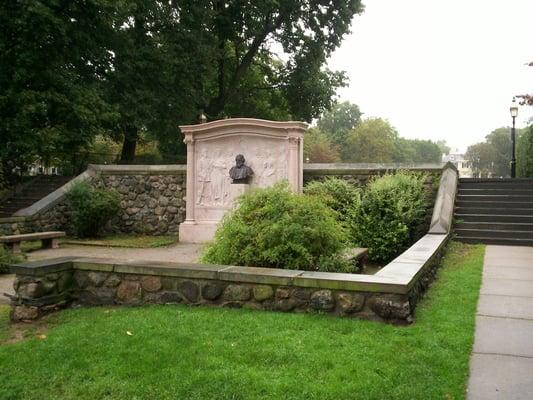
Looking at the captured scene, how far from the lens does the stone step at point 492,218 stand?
11.3 m

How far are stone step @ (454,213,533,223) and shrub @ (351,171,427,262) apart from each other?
1.72 metres

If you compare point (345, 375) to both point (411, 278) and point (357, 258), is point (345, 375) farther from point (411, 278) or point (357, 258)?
point (357, 258)

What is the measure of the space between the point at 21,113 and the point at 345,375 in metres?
12.8

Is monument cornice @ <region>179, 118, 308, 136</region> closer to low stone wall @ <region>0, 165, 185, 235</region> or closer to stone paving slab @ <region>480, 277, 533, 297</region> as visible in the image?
low stone wall @ <region>0, 165, 185, 235</region>

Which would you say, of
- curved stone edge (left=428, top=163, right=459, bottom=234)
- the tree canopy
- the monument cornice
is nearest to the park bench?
the tree canopy

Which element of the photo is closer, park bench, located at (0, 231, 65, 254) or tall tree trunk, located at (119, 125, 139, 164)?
park bench, located at (0, 231, 65, 254)

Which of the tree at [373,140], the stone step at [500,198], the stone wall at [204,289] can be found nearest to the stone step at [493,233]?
the stone step at [500,198]

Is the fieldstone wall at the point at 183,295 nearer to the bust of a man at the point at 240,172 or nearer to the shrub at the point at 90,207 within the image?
the bust of a man at the point at 240,172

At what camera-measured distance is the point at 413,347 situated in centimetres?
399

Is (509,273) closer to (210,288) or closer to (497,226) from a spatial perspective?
(497,226)

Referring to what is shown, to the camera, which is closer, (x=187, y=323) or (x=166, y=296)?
(x=187, y=323)

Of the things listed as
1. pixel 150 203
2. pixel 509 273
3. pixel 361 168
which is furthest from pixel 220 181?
pixel 509 273

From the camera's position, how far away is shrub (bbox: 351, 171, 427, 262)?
950 centimetres

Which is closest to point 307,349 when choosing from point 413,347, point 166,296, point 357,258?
point 413,347
